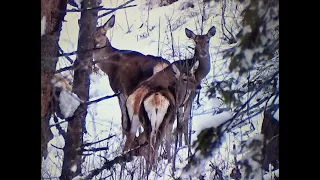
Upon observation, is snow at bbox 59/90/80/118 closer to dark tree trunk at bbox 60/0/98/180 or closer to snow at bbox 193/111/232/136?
dark tree trunk at bbox 60/0/98/180

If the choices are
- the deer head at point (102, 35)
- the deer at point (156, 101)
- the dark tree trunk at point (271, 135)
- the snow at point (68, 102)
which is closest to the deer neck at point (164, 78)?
the deer at point (156, 101)

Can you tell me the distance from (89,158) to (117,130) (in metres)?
0.23

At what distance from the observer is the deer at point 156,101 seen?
2.36 metres

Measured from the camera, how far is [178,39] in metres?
2.35

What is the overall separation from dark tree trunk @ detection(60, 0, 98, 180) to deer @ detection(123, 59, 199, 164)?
27 centimetres

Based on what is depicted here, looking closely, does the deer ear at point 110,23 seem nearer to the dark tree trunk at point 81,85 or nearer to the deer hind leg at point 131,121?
the dark tree trunk at point 81,85

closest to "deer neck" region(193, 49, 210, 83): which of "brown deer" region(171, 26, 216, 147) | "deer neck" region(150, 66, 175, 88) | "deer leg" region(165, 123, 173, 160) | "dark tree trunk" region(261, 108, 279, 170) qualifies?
"brown deer" region(171, 26, 216, 147)

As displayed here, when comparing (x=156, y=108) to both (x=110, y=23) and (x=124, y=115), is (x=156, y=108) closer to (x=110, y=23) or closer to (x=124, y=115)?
(x=124, y=115)

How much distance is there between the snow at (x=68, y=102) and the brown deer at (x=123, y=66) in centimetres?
22

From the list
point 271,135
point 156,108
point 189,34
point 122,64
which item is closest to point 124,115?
point 156,108

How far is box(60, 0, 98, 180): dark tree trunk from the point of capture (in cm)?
238

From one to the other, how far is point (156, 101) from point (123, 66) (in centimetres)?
27
